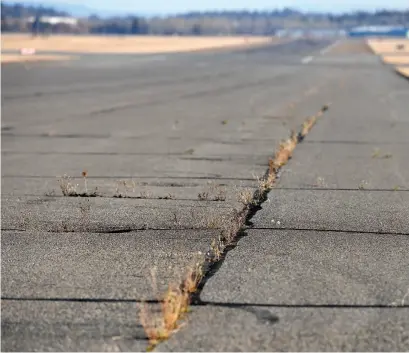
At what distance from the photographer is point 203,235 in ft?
26.3

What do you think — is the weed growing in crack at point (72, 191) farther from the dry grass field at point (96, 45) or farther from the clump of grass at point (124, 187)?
the dry grass field at point (96, 45)

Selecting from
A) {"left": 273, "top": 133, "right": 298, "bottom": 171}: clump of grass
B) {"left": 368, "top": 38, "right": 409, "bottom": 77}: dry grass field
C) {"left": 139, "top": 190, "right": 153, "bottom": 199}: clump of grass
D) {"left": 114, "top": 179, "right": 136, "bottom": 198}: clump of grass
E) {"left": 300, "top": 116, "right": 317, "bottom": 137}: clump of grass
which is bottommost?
{"left": 368, "top": 38, "right": 409, "bottom": 77}: dry grass field

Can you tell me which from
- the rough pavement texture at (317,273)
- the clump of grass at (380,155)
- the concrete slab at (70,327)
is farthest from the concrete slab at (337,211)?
the clump of grass at (380,155)

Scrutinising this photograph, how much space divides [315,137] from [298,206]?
886 centimetres

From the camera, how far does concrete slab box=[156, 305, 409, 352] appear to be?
4973mm

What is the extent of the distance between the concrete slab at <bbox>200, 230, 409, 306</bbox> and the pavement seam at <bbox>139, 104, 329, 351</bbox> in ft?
0.34

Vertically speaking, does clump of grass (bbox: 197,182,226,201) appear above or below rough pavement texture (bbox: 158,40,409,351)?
below

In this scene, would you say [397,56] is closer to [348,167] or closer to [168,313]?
[348,167]

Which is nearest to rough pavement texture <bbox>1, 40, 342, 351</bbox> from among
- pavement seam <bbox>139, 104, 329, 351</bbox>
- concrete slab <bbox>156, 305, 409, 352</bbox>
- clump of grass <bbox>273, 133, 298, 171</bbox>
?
pavement seam <bbox>139, 104, 329, 351</bbox>

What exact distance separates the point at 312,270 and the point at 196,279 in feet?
3.92

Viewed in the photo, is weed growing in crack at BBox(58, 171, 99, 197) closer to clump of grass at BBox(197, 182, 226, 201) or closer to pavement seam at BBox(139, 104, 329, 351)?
clump of grass at BBox(197, 182, 226, 201)

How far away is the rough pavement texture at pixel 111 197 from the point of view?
18.6 feet

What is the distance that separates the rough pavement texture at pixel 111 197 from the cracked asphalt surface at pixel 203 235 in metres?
0.02

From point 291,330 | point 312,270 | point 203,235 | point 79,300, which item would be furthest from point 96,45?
point 291,330
